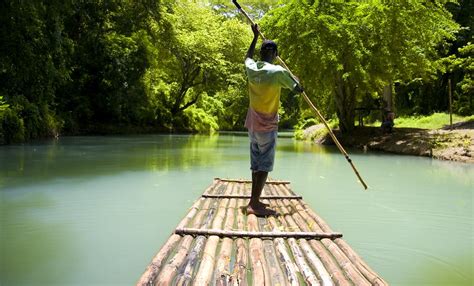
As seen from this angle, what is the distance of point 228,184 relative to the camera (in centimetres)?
719

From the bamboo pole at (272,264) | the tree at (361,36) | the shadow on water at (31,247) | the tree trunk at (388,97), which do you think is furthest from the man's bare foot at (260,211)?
the tree trunk at (388,97)

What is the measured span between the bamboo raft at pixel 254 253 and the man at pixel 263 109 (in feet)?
1.36

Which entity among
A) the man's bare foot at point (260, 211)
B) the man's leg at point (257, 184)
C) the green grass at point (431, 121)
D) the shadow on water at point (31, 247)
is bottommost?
the shadow on water at point (31, 247)

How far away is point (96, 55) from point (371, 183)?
20.0 m

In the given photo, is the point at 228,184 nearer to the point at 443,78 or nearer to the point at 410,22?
the point at 410,22

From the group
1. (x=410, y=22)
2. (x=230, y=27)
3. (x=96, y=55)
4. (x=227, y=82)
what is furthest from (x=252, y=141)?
(x=230, y=27)

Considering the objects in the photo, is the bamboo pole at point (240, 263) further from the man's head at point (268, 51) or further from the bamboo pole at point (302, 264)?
the man's head at point (268, 51)

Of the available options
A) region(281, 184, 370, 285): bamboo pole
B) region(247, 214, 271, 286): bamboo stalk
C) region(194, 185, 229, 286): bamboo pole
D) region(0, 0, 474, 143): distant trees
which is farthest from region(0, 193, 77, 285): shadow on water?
region(0, 0, 474, 143): distant trees

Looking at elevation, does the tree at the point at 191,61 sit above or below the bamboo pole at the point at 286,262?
Answer: above

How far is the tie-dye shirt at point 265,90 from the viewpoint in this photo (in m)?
4.65

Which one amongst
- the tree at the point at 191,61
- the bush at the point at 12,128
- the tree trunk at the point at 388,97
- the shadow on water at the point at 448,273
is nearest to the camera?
Answer: the shadow on water at the point at 448,273

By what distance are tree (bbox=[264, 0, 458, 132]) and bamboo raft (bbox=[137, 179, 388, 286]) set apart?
12.0 metres

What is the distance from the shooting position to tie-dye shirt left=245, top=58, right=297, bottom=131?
465 cm

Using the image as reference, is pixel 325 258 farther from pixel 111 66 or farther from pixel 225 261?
pixel 111 66
